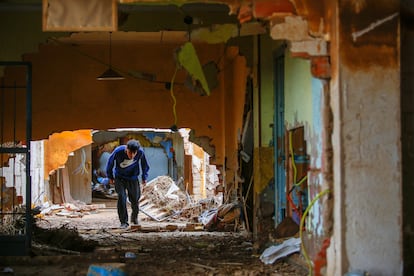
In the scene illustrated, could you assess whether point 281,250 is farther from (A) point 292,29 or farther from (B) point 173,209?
(B) point 173,209

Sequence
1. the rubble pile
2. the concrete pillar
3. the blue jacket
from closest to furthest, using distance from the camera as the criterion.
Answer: the concrete pillar → the blue jacket → the rubble pile

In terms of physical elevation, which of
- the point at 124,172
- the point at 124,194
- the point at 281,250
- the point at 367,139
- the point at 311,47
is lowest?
the point at 281,250

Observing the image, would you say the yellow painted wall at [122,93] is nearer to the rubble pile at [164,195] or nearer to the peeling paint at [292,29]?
the rubble pile at [164,195]

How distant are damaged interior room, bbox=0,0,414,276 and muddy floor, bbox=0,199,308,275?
34 mm

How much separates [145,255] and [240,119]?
337 cm

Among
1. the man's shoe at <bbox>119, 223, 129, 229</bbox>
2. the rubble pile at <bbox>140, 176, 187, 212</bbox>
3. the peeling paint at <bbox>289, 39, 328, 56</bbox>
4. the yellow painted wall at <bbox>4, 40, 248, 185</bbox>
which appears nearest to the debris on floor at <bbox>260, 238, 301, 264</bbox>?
the peeling paint at <bbox>289, 39, 328, 56</bbox>

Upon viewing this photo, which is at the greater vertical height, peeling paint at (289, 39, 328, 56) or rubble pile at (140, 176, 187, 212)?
peeling paint at (289, 39, 328, 56)

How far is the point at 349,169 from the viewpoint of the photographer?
18.7 feet

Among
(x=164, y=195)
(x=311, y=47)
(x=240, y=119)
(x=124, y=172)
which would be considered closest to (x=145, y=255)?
(x=240, y=119)

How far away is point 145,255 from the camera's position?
8578 millimetres

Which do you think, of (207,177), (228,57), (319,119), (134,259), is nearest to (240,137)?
(228,57)

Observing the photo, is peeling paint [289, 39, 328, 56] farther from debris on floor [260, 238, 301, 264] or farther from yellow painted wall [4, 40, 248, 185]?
yellow painted wall [4, 40, 248, 185]

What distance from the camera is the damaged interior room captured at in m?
5.70

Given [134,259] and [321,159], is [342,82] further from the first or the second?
[134,259]
